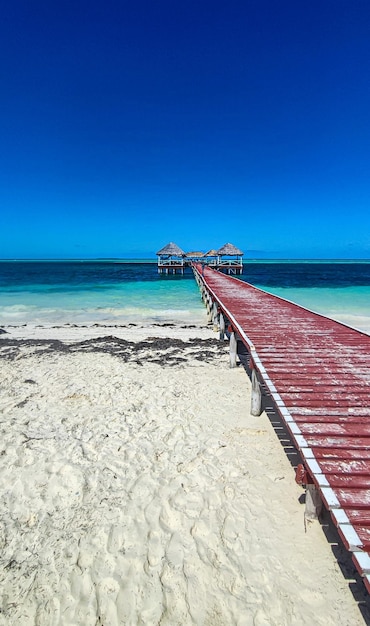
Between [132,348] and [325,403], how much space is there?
6524 millimetres

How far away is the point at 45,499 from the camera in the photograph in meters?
3.47

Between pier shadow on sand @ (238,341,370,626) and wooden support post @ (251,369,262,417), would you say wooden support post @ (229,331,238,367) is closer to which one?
wooden support post @ (251,369,262,417)

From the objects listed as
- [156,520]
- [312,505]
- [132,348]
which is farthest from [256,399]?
[132,348]

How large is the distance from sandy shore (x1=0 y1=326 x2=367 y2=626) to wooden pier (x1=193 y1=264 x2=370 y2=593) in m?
0.56

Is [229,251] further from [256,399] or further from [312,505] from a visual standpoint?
[312,505]

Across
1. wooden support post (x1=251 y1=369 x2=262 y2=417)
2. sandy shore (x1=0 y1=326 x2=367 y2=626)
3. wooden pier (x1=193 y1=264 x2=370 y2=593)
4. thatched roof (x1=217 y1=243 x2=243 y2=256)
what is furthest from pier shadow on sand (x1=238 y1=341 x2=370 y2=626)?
thatched roof (x1=217 y1=243 x2=243 y2=256)

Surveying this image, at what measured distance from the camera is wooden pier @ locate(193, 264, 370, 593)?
2354mm

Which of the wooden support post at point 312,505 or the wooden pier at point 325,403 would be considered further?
the wooden support post at point 312,505

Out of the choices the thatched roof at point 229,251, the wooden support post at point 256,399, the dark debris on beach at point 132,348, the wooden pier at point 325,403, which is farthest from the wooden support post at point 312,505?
the thatched roof at point 229,251

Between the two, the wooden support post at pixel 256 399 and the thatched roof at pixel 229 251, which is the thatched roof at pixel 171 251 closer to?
the thatched roof at pixel 229 251

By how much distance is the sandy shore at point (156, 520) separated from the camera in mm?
2449

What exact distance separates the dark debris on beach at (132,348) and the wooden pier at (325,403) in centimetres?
163

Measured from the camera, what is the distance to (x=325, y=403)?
3.80 meters

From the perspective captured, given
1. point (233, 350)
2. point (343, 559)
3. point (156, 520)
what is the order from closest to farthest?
point (343, 559), point (156, 520), point (233, 350)
